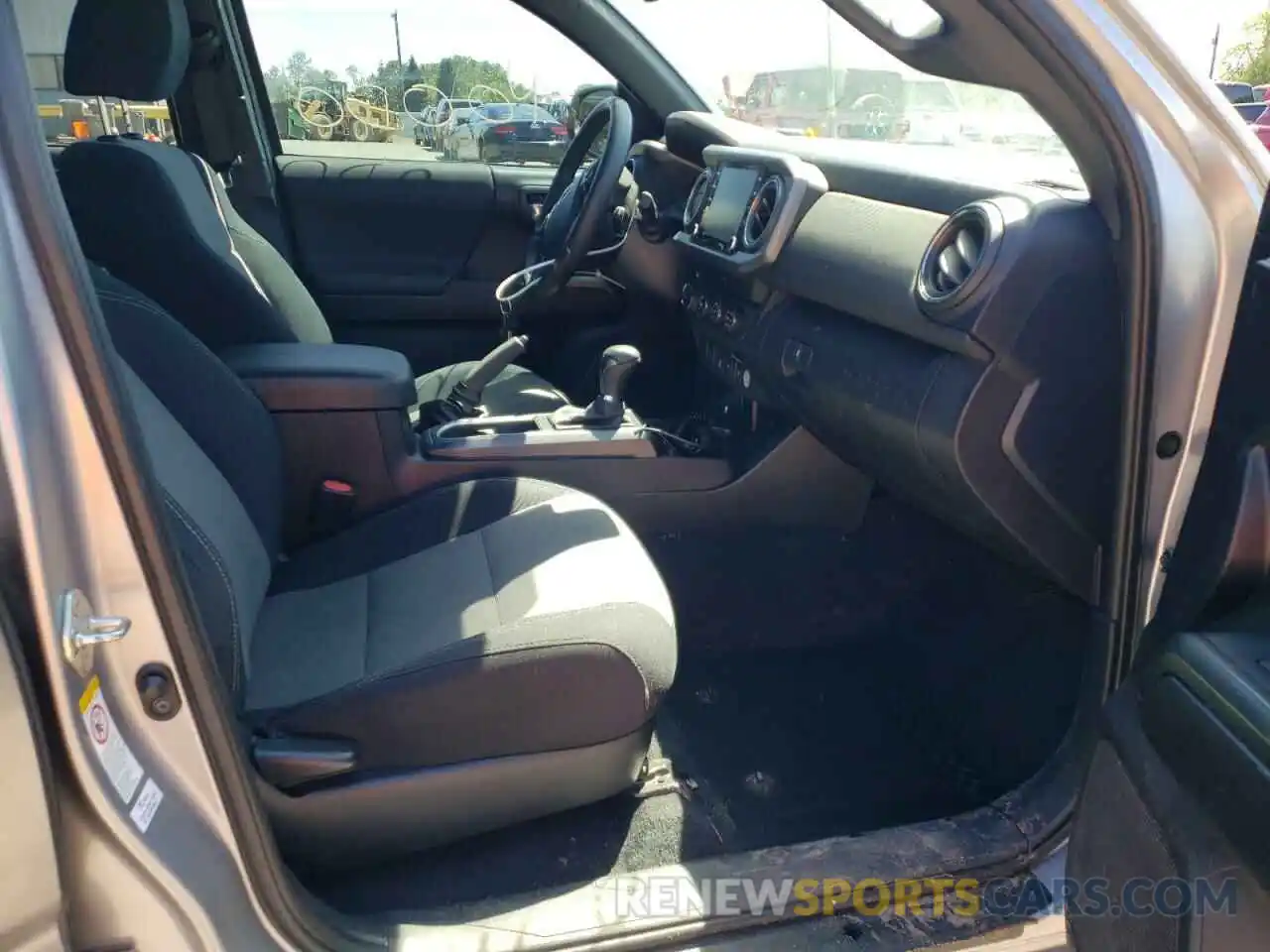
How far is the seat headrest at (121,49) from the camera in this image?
198 cm

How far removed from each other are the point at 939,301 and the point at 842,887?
74cm

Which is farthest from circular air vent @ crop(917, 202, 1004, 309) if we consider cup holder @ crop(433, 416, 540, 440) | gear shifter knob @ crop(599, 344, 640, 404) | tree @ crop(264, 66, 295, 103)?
tree @ crop(264, 66, 295, 103)

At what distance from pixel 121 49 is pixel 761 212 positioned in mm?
1217

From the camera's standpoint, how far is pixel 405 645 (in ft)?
4.78

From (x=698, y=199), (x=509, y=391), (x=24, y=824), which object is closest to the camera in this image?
(x=24, y=824)

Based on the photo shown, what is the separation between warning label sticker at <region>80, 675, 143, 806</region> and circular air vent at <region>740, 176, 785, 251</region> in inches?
52.0

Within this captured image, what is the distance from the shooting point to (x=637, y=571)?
1556 mm

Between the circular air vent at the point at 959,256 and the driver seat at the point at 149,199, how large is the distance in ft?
4.25

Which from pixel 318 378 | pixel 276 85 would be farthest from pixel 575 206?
pixel 276 85

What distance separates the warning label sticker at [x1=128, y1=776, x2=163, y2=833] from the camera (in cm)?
97

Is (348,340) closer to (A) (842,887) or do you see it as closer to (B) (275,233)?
(B) (275,233)

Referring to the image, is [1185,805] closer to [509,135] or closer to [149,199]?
[149,199]

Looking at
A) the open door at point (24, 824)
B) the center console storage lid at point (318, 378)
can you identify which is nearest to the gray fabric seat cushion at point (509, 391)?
the center console storage lid at point (318, 378)

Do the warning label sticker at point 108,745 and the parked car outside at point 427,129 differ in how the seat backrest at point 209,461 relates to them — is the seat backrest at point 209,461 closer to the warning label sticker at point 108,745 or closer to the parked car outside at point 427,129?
the warning label sticker at point 108,745
